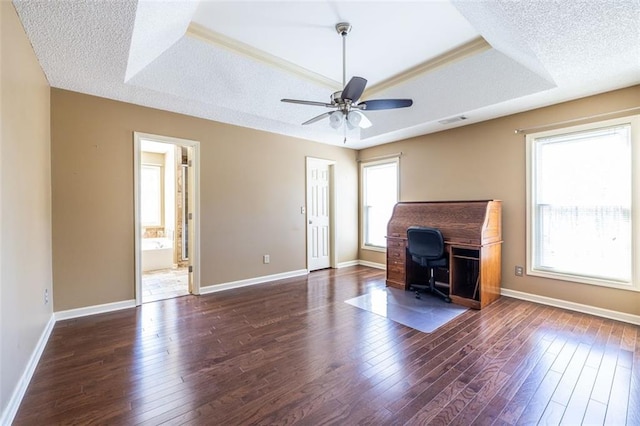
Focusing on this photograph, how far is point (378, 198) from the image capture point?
5.89 metres

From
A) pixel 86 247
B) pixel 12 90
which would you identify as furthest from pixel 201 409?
pixel 86 247

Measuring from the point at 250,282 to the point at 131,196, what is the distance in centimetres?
207

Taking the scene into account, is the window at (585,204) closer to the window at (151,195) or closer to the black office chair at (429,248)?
the black office chair at (429,248)

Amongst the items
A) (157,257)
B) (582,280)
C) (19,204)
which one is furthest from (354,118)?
(157,257)

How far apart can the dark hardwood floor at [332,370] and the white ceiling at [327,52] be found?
2.52 m

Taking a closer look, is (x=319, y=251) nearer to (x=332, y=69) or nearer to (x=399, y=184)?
(x=399, y=184)

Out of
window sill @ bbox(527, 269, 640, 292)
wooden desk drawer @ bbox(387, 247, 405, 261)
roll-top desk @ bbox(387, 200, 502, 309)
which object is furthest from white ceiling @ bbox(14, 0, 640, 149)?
window sill @ bbox(527, 269, 640, 292)

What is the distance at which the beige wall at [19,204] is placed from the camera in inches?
66.2

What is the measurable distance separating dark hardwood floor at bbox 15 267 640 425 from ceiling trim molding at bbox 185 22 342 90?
2910 mm

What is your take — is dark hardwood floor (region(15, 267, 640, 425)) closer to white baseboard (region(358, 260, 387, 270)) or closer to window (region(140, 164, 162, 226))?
white baseboard (region(358, 260, 387, 270))

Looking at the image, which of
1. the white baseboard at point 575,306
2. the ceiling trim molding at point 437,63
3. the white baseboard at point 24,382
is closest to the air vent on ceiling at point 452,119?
the ceiling trim molding at point 437,63

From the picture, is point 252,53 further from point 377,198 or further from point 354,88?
point 377,198

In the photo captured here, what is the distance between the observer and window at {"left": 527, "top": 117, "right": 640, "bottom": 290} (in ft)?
10.2

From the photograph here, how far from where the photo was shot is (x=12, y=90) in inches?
72.4
